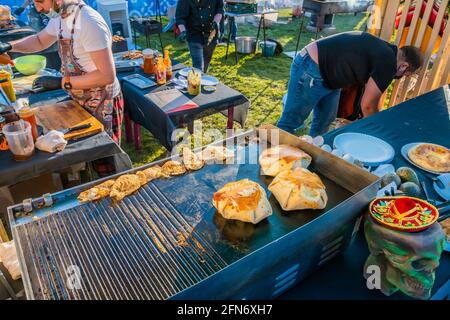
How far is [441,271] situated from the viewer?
1518 millimetres

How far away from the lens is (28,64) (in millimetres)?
3529

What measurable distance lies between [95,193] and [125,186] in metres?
0.14

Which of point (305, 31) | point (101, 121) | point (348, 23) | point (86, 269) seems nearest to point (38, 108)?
point (101, 121)

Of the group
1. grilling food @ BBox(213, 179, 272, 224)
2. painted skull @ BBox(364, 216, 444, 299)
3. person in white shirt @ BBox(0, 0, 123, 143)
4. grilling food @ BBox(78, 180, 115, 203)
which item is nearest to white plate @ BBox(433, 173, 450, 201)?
painted skull @ BBox(364, 216, 444, 299)

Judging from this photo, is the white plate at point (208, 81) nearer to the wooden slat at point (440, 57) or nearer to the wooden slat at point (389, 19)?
the wooden slat at point (389, 19)

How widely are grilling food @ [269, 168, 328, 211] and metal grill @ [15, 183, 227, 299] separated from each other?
42 centimetres

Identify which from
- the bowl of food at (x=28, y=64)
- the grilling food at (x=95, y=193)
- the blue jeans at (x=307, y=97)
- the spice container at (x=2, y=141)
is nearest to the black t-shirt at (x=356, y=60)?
the blue jeans at (x=307, y=97)

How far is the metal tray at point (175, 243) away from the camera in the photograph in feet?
3.70

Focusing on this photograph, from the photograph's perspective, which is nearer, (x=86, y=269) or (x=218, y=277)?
(x=218, y=277)

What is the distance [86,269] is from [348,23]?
38.2 ft

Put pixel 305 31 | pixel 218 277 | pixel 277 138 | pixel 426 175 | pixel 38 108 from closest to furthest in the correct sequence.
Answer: pixel 218 277 < pixel 277 138 < pixel 426 175 < pixel 38 108 < pixel 305 31

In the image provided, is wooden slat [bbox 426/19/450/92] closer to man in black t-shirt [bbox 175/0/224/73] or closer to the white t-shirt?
man in black t-shirt [bbox 175/0/224/73]

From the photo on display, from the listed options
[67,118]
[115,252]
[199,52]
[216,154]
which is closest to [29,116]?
[67,118]
